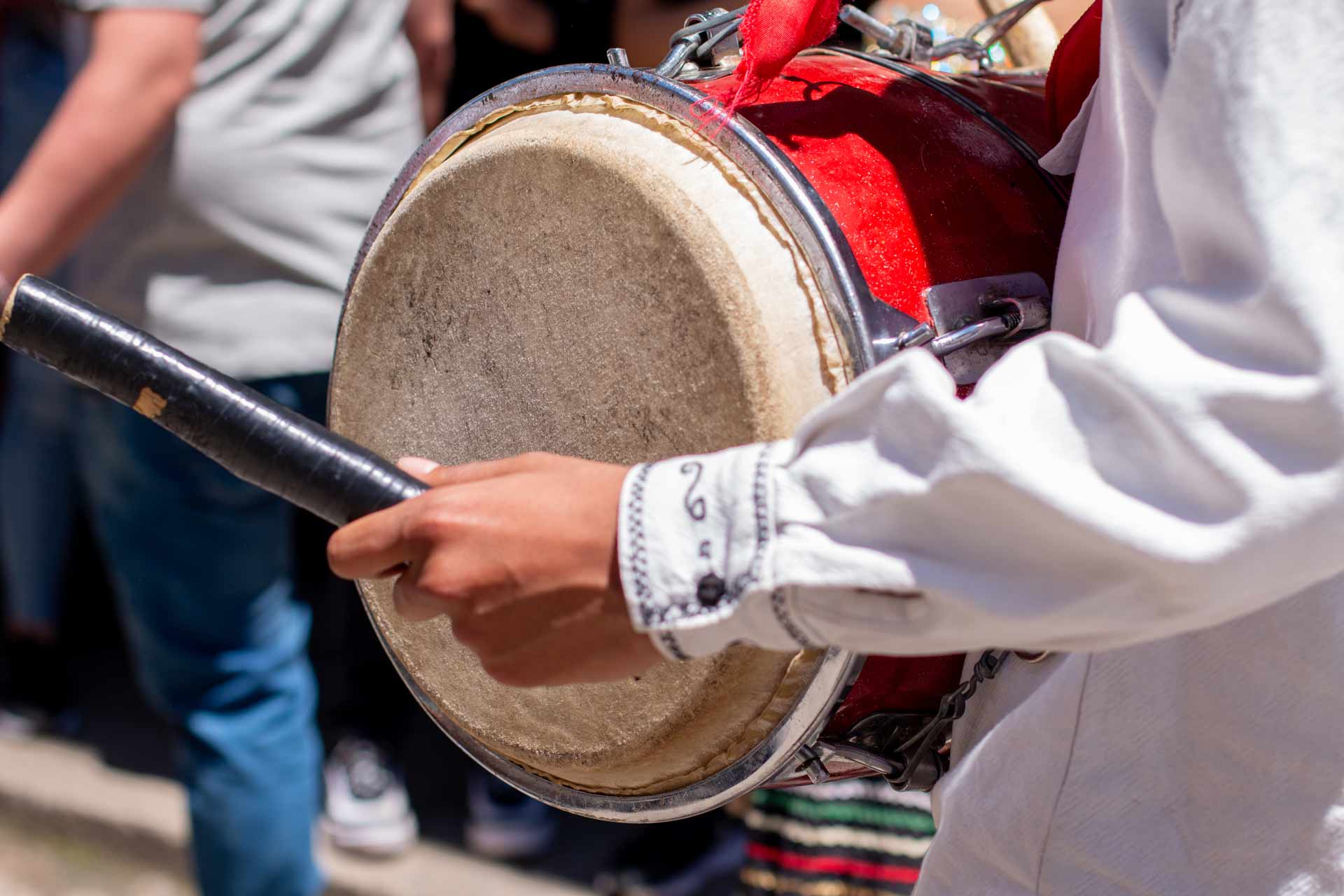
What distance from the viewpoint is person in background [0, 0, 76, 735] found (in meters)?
2.45

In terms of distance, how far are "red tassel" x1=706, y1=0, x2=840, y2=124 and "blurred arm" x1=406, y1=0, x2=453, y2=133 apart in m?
1.08

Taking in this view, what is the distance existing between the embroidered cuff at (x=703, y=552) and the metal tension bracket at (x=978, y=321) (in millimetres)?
207

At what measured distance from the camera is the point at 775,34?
80 cm

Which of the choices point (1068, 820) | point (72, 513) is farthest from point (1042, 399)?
point (72, 513)

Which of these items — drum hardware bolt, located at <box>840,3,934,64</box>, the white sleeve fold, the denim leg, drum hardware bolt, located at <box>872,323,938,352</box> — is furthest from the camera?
the denim leg

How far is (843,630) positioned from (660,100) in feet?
1.32

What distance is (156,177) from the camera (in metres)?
1.56

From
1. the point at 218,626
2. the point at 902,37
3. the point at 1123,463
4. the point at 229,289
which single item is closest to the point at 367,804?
the point at 218,626

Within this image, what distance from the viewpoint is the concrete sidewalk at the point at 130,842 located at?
7.04 feet

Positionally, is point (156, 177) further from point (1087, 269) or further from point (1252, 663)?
point (1252, 663)

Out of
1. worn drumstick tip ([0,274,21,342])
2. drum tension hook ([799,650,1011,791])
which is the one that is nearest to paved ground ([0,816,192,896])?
worn drumstick tip ([0,274,21,342])

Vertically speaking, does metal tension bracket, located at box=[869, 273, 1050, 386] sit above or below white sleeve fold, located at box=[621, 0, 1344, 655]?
below

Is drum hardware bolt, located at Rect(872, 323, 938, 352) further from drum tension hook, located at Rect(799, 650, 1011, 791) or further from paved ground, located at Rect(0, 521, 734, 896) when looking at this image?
paved ground, located at Rect(0, 521, 734, 896)

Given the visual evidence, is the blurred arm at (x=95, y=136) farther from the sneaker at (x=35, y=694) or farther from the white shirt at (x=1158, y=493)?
the sneaker at (x=35, y=694)
